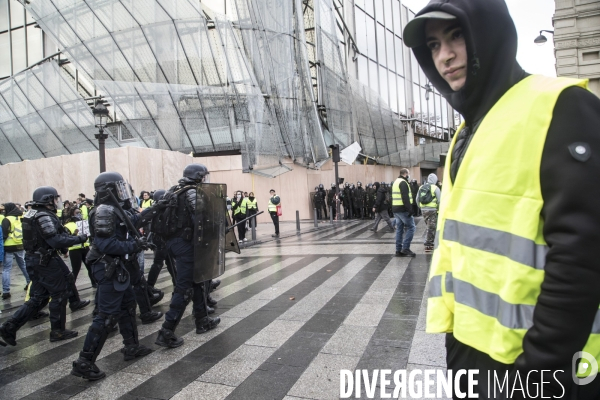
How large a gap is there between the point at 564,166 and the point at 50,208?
512 centimetres

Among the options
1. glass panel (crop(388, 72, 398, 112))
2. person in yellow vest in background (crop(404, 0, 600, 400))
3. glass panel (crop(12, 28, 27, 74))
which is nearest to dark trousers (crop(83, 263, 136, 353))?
person in yellow vest in background (crop(404, 0, 600, 400))

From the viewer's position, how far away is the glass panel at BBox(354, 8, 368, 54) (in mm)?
33750

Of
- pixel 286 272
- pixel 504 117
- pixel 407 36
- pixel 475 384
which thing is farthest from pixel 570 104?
pixel 286 272

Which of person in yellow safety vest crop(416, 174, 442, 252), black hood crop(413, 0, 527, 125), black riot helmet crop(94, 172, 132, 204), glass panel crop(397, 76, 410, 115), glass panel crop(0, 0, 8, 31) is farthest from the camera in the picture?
glass panel crop(397, 76, 410, 115)

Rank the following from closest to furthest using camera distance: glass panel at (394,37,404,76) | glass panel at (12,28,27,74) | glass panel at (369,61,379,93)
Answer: glass panel at (12,28,27,74) < glass panel at (369,61,379,93) < glass panel at (394,37,404,76)

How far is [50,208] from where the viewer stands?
4.54 m

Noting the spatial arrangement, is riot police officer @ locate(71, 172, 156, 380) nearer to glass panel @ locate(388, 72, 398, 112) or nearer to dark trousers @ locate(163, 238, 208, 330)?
dark trousers @ locate(163, 238, 208, 330)

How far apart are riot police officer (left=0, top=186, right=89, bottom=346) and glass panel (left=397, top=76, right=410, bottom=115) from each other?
3947 cm

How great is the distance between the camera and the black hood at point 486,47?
1.12 m

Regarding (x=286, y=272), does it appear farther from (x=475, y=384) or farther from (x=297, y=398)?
(x=475, y=384)

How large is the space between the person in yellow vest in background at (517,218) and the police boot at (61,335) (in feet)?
14.8

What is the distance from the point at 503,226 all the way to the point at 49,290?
4842mm

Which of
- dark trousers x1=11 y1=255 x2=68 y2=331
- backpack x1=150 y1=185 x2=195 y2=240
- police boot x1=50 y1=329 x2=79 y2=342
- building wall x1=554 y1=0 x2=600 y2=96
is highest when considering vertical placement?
building wall x1=554 y1=0 x2=600 y2=96

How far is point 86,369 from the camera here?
10.5 ft
